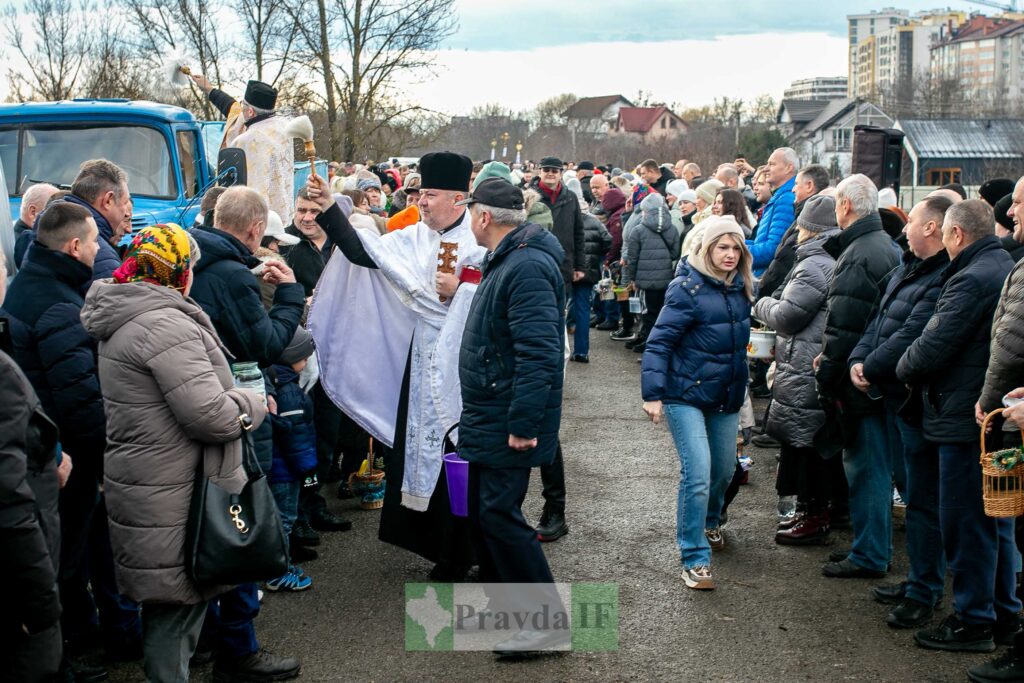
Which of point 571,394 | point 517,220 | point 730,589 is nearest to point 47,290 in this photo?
point 517,220

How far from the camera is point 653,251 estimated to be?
484 inches

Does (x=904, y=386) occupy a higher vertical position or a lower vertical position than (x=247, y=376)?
lower

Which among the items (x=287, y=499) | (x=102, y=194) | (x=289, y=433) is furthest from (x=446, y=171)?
(x=287, y=499)

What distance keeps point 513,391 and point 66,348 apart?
191 cm

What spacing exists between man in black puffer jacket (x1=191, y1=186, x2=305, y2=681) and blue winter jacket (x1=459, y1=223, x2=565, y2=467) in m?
0.91

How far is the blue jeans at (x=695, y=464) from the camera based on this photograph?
19.6ft

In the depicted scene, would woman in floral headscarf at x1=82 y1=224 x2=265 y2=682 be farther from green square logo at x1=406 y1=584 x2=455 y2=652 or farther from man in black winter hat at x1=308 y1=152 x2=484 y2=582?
man in black winter hat at x1=308 y1=152 x2=484 y2=582

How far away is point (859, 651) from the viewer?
16.9ft

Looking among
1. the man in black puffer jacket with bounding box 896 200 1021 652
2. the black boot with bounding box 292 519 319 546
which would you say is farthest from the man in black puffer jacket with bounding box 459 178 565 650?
the black boot with bounding box 292 519 319 546

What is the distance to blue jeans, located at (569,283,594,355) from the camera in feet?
41.6

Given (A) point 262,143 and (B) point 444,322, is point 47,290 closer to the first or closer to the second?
(B) point 444,322

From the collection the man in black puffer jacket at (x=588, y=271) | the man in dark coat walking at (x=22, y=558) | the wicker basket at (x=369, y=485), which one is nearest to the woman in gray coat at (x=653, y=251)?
the man in black puffer jacket at (x=588, y=271)

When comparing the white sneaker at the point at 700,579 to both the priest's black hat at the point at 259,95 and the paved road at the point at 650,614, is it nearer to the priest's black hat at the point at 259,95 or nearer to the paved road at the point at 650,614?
the paved road at the point at 650,614

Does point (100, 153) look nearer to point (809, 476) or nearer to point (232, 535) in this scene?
point (809, 476)
